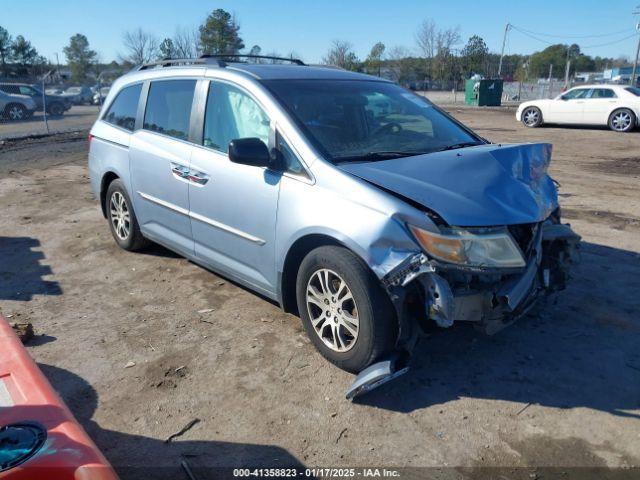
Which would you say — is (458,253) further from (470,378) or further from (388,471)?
(388,471)

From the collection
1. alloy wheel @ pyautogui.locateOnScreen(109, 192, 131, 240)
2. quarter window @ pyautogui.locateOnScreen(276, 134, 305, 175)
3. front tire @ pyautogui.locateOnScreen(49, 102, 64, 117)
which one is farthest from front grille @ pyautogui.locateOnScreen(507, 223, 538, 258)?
front tire @ pyautogui.locateOnScreen(49, 102, 64, 117)

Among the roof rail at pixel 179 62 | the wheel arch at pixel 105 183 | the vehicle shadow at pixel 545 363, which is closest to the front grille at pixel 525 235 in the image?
the vehicle shadow at pixel 545 363

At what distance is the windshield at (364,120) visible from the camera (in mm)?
3639

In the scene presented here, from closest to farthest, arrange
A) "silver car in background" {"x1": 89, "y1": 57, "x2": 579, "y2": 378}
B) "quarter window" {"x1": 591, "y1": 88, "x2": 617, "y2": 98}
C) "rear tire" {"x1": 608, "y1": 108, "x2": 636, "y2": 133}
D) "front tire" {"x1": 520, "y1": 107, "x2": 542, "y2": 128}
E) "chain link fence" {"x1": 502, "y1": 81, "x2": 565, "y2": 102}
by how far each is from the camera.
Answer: "silver car in background" {"x1": 89, "y1": 57, "x2": 579, "y2": 378}
"rear tire" {"x1": 608, "y1": 108, "x2": 636, "y2": 133}
"quarter window" {"x1": 591, "y1": 88, "x2": 617, "y2": 98}
"front tire" {"x1": 520, "y1": 107, "x2": 542, "y2": 128}
"chain link fence" {"x1": 502, "y1": 81, "x2": 565, "y2": 102}

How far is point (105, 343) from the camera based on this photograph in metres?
3.80

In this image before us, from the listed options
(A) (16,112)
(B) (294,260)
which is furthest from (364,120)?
(A) (16,112)

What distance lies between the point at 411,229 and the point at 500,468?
1281 millimetres

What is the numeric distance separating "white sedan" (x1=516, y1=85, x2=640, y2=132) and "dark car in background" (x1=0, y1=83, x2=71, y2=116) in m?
20.5

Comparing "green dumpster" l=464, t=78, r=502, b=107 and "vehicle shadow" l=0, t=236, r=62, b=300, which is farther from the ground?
"green dumpster" l=464, t=78, r=502, b=107

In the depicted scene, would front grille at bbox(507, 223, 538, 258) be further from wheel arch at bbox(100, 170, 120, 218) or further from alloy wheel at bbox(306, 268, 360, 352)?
wheel arch at bbox(100, 170, 120, 218)

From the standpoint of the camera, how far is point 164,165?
453 cm

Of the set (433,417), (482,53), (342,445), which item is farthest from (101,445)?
(482,53)

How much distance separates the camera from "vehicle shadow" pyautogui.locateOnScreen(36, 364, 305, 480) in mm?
2590

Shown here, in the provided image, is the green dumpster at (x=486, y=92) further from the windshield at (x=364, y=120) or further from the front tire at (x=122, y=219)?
the front tire at (x=122, y=219)
